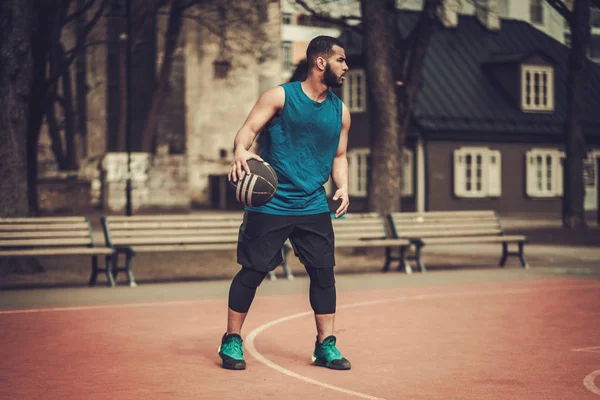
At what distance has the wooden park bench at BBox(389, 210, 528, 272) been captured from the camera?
56.4ft

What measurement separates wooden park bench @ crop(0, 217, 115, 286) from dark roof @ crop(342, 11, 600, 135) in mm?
25174

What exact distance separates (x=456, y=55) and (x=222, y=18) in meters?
17.6

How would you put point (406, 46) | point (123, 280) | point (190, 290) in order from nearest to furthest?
point (190, 290) → point (123, 280) → point (406, 46)

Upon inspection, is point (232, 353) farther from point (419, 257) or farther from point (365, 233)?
point (419, 257)

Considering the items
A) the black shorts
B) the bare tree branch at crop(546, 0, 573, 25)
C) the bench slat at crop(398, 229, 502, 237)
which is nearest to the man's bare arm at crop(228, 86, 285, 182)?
the black shorts

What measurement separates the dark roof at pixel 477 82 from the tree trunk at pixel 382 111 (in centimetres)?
1918

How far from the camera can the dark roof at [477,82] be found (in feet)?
131

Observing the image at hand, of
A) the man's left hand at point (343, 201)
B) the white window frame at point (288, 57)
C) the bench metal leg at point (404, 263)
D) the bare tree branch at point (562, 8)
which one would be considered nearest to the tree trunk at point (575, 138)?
the bare tree branch at point (562, 8)

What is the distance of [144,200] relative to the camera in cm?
4250

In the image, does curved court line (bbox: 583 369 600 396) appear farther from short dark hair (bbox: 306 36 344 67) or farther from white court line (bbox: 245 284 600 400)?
short dark hair (bbox: 306 36 344 67)

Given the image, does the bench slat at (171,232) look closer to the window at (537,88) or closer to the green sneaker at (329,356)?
the green sneaker at (329,356)

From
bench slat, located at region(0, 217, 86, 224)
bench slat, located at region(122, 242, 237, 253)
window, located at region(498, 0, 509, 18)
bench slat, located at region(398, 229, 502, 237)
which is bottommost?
bench slat, located at region(122, 242, 237, 253)

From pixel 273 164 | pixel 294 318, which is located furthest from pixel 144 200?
pixel 273 164

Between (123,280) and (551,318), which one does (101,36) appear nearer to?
(123,280)
